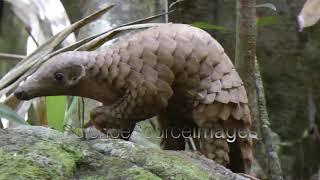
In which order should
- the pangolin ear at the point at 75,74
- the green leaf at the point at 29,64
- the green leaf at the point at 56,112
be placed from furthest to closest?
A: the green leaf at the point at 56,112 → the green leaf at the point at 29,64 → the pangolin ear at the point at 75,74

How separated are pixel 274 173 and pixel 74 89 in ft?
2.31

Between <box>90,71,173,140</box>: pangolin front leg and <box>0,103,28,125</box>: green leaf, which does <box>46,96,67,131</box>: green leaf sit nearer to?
<box>0,103,28,125</box>: green leaf

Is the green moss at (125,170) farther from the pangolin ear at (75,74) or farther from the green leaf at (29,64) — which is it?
the green leaf at (29,64)

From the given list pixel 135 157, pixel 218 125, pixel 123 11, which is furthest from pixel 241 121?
pixel 123 11

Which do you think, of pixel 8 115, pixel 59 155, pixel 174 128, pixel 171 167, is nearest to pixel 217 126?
pixel 174 128

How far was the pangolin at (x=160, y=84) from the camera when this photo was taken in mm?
991

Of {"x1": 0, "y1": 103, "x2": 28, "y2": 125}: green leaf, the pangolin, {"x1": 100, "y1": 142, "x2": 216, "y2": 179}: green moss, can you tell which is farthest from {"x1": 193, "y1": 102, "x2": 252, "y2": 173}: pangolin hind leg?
{"x1": 0, "y1": 103, "x2": 28, "y2": 125}: green leaf

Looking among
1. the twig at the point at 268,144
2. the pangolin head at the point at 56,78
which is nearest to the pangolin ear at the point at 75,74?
the pangolin head at the point at 56,78

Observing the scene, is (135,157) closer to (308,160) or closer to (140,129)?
(140,129)

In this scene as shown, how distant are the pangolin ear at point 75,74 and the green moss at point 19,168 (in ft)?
0.77

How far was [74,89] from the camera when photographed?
3.28ft

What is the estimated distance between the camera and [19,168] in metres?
0.74

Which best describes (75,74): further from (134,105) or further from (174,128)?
(174,128)

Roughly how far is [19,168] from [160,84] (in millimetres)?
331
